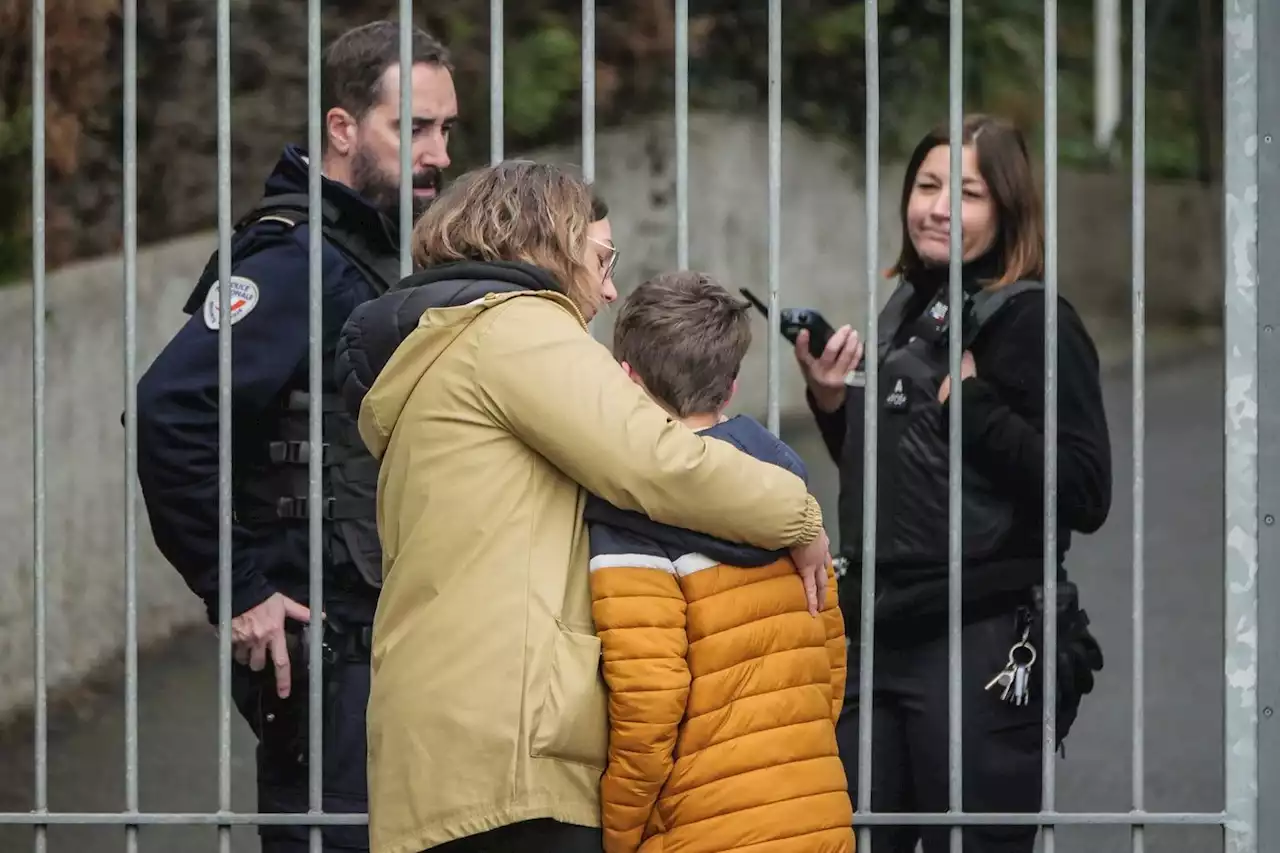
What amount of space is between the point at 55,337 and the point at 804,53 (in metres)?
3.52

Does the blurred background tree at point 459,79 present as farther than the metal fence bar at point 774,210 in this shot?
Yes

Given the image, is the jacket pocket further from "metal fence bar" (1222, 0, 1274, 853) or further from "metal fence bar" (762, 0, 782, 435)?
"metal fence bar" (1222, 0, 1274, 853)

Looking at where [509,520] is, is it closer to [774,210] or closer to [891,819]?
[774,210]

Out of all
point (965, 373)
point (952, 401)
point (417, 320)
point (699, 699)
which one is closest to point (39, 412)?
point (417, 320)

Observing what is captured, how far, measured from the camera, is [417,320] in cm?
271

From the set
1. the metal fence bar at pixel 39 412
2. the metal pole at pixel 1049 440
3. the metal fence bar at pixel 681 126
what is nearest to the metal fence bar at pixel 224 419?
the metal fence bar at pixel 39 412

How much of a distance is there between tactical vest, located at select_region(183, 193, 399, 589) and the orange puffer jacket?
732 mm

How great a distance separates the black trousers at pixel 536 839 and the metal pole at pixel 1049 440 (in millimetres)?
916

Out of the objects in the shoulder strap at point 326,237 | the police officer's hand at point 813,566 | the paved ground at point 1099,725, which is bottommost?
the paved ground at point 1099,725

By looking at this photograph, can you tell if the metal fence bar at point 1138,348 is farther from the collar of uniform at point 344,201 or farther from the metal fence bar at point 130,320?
the metal fence bar at point 130,320

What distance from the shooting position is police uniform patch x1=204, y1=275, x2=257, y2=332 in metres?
3.35

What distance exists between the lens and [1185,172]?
1152cm

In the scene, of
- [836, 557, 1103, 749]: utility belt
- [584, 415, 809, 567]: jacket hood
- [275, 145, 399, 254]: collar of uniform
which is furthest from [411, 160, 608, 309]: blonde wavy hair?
[836, 557, 1103, 749]: utility belt

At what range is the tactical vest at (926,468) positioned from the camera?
139 inches
